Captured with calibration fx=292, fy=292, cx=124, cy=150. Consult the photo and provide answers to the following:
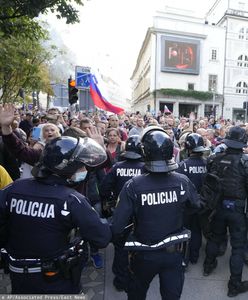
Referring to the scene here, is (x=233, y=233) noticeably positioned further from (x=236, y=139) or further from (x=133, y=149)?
(x=133, y=149)

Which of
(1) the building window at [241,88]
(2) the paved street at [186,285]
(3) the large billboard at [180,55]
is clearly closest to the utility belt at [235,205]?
(2) the paved street at [186,285]

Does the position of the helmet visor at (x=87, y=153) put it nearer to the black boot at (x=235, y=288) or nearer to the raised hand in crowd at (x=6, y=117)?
the raised hand in crowd at (x=6, y=117)

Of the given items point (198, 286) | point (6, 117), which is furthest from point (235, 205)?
point (6, 117)

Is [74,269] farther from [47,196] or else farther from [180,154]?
[180,154]

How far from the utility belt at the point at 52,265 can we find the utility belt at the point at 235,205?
6.99 ft

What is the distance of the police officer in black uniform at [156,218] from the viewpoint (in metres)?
2.39

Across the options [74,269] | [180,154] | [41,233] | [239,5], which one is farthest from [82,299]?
[239,5]

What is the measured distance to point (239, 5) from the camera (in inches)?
1924

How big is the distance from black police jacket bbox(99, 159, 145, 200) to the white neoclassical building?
39.5m

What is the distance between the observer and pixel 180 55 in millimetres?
43250

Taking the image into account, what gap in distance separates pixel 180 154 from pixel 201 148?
1.66m

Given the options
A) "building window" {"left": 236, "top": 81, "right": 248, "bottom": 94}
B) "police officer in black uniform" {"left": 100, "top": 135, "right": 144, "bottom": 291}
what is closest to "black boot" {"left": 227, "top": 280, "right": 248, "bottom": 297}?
"police officer in black uniform" {"left": 100, "top": 135, "right": 144, "bottom": 291}

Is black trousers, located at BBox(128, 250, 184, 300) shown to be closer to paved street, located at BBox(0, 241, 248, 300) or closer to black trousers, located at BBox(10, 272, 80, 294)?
black trousers, located at BBox(10, 272, 80, 294)

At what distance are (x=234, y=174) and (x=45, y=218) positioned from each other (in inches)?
93.6
